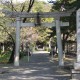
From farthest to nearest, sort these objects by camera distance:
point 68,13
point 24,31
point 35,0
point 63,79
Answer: point 24,31
point 35,0
point 68,13
point 63,79

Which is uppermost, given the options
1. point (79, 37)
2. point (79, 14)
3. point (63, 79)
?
point (79, 14)

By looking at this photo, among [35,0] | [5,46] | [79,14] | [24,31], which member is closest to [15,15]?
[35,0]

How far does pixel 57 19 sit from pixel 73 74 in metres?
12.9

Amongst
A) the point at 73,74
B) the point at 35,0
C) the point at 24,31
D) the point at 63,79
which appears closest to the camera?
the point at 73,74

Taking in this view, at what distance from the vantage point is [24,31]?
59.4 m

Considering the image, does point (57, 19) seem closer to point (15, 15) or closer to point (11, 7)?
point (15, 15)

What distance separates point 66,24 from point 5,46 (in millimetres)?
47958

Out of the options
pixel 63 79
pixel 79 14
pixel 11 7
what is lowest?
pixel 63 79

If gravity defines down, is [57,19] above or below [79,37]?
above

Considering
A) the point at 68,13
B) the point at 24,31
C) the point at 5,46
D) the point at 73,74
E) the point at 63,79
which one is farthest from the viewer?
the point at 5,46

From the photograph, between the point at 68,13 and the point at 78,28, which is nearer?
the point at 78,28

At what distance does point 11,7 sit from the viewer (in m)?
33.8

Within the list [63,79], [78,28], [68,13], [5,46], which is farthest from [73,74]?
[5,46]

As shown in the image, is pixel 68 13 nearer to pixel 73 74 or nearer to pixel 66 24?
pixel 66 24
